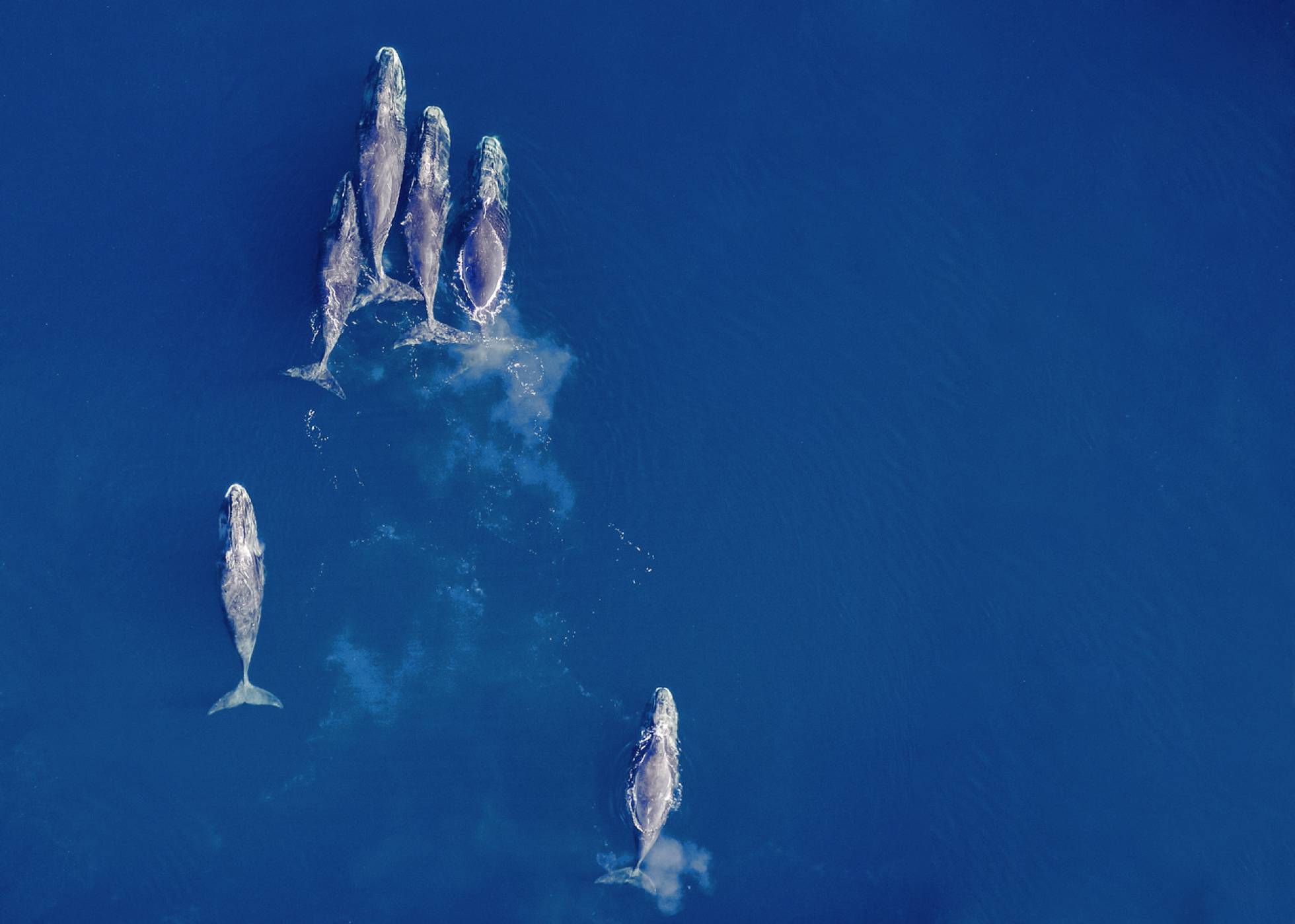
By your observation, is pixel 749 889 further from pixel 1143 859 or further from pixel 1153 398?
pixel 1153 398

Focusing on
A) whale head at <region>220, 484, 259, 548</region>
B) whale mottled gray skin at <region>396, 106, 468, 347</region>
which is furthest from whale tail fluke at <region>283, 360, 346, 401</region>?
whale head at <region>220, 484, 259, 548</region>

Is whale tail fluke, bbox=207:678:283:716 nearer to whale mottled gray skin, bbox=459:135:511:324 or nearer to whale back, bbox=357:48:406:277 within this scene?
whale back, bbox=357:48:406:277

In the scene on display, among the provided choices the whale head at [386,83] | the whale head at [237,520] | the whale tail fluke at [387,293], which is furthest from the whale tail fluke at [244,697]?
Answer: the whale head at [386,83]

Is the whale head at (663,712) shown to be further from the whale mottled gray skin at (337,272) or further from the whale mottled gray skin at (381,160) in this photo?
the whale mottled gray skin at (381,160)

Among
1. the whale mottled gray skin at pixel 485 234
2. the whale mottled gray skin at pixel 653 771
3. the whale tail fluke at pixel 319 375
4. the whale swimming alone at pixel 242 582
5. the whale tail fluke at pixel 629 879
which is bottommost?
the whale tail fluke at pixel 629 879

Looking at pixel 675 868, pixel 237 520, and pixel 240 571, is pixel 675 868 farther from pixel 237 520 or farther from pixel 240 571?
pixel 237 520

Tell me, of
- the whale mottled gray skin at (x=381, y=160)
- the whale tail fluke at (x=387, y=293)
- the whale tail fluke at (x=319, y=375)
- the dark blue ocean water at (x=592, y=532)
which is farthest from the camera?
the dark blue ocean water at (x=592, y=532)

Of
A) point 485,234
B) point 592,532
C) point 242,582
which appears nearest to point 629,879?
point 592,532
